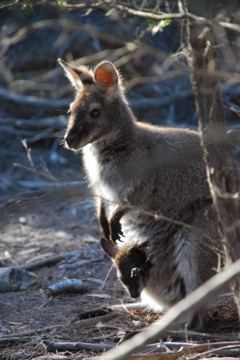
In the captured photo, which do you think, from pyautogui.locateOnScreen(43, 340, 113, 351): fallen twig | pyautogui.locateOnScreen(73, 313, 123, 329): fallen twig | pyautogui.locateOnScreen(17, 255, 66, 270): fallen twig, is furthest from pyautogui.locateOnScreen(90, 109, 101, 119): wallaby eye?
pyautogui.locateOnScreen(17, 255, 66, 270): fallen twig

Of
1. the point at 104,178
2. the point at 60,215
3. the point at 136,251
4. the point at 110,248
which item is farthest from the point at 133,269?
the point at 60,215

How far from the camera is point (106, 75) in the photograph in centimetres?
464

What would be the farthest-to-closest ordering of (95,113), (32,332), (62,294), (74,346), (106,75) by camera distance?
(62,294)
(106,75)
(95,113)
(32,332)
(74,346)

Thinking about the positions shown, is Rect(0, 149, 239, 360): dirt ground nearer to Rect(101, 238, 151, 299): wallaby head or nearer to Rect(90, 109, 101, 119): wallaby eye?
Rect(101, 238, 151, 299): wallaby head

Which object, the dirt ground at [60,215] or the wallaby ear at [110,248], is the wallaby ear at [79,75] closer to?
the dirt ground at [60,215]

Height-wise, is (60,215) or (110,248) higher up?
(110,248)

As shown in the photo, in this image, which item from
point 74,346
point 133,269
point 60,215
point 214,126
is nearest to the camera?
point 214,126

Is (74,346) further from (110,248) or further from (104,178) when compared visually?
(104,178)

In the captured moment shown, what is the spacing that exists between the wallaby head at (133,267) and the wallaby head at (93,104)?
0.91m

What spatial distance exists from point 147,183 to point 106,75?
98 centimetres

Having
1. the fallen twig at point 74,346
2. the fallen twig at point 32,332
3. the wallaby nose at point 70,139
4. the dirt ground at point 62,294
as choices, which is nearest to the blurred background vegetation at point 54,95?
the dirt ground at point 62,294

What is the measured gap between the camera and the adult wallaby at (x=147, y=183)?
4098 millimetres

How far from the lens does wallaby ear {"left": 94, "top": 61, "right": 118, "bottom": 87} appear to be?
4584mm

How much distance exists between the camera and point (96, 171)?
15.3 feet
